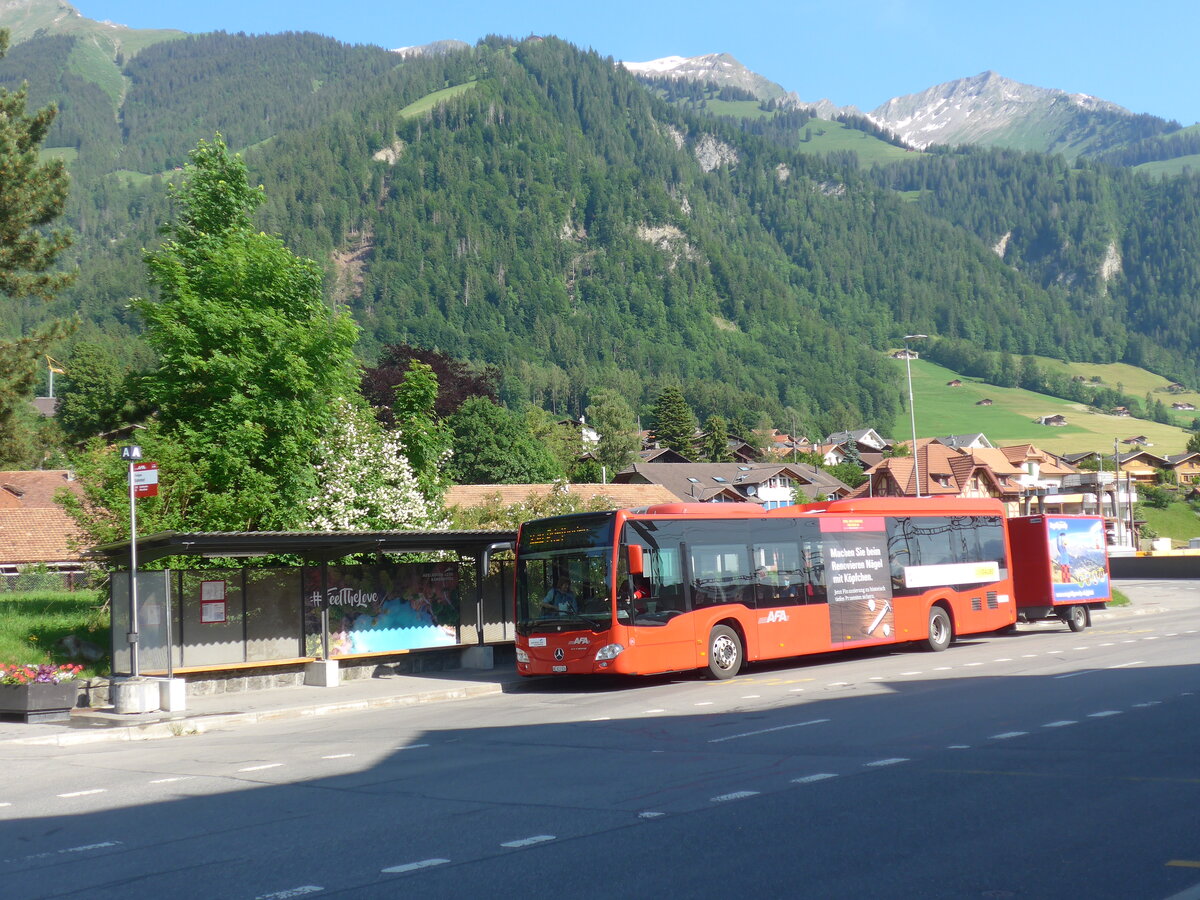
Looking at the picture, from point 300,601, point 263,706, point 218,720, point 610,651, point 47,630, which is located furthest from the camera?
point 47,630

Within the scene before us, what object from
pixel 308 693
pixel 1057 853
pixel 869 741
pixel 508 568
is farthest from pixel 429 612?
pixel 1057 853

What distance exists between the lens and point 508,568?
27031 mm

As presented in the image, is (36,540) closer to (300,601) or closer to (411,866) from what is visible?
(300,601)

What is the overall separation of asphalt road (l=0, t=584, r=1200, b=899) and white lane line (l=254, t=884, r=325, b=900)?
0.08 feet

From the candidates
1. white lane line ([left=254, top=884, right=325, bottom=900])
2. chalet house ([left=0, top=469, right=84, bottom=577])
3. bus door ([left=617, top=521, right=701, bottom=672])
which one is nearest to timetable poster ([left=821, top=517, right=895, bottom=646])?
bus door ([left=617, top=521, right=701, bottom=672])

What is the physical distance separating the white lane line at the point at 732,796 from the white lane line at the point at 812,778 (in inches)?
Result: 23.1

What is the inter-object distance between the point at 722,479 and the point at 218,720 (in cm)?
9440

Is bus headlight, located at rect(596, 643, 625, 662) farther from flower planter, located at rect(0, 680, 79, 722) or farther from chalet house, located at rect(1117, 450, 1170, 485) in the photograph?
chalet house, located at rect(1117, 450, 1170, 485)

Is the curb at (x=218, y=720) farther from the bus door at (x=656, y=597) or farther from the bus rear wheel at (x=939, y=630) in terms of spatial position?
the bus rear wheel at (x=939, y=630)

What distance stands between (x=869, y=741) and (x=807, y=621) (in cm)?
992

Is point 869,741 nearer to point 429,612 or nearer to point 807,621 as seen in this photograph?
point 807,621

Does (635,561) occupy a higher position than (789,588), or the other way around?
(635,561)

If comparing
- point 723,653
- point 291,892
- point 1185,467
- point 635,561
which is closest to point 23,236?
point 635,561

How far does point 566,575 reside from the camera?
66.0 feet
